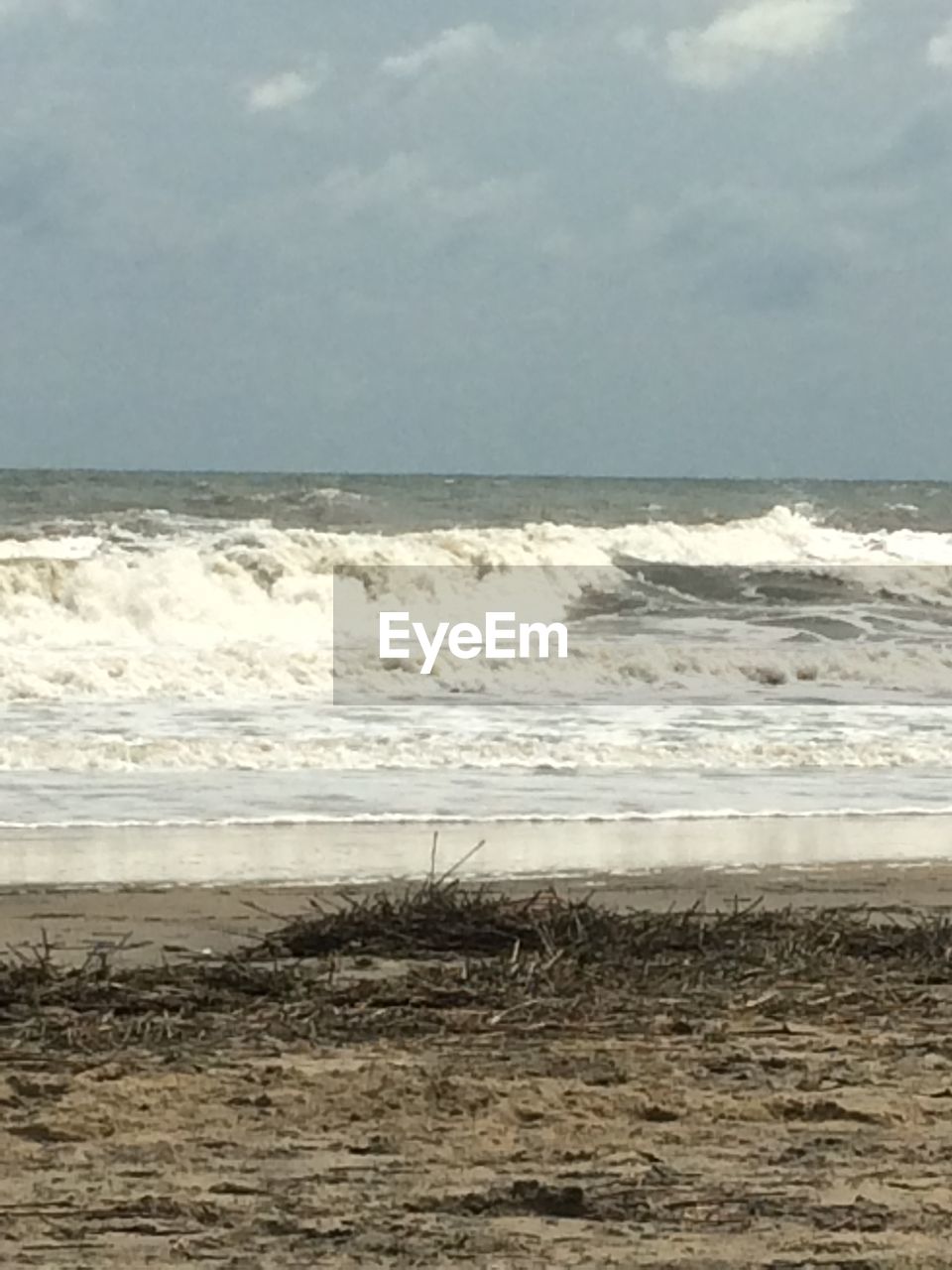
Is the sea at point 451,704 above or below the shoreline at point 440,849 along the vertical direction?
above

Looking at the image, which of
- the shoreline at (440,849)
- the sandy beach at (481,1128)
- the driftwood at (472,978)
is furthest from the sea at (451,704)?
the sandy beach at (481,1128)

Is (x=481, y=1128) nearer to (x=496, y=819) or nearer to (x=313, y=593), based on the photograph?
(x=496, y=819)

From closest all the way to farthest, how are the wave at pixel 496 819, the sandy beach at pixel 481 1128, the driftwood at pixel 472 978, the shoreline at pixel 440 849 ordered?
the sandy beach at pixel 481 1128 → the driftwood at pixel 472 978 → the shoreline at pixel 440 849 → the wave at pixel 496 819

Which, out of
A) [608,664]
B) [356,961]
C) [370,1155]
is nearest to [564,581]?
[608,664]

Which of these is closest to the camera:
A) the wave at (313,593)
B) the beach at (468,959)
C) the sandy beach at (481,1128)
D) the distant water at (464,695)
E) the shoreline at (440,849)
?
the sandy beach at (481,1128)

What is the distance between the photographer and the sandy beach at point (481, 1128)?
10.9 feet

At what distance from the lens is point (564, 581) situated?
25094mm

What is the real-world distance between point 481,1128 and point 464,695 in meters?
11.5

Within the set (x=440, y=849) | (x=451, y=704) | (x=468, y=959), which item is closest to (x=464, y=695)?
(x=451, y=704)

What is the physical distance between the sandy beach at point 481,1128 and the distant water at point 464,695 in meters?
3.95

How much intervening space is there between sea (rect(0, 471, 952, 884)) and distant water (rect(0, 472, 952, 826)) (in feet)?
0.13

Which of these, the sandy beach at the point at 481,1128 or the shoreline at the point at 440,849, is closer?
the sandy beach at the point at 481,1128

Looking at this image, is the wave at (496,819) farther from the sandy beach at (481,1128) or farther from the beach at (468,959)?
the sandy beach at (481,1128)

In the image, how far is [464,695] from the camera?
15484 millimetres
